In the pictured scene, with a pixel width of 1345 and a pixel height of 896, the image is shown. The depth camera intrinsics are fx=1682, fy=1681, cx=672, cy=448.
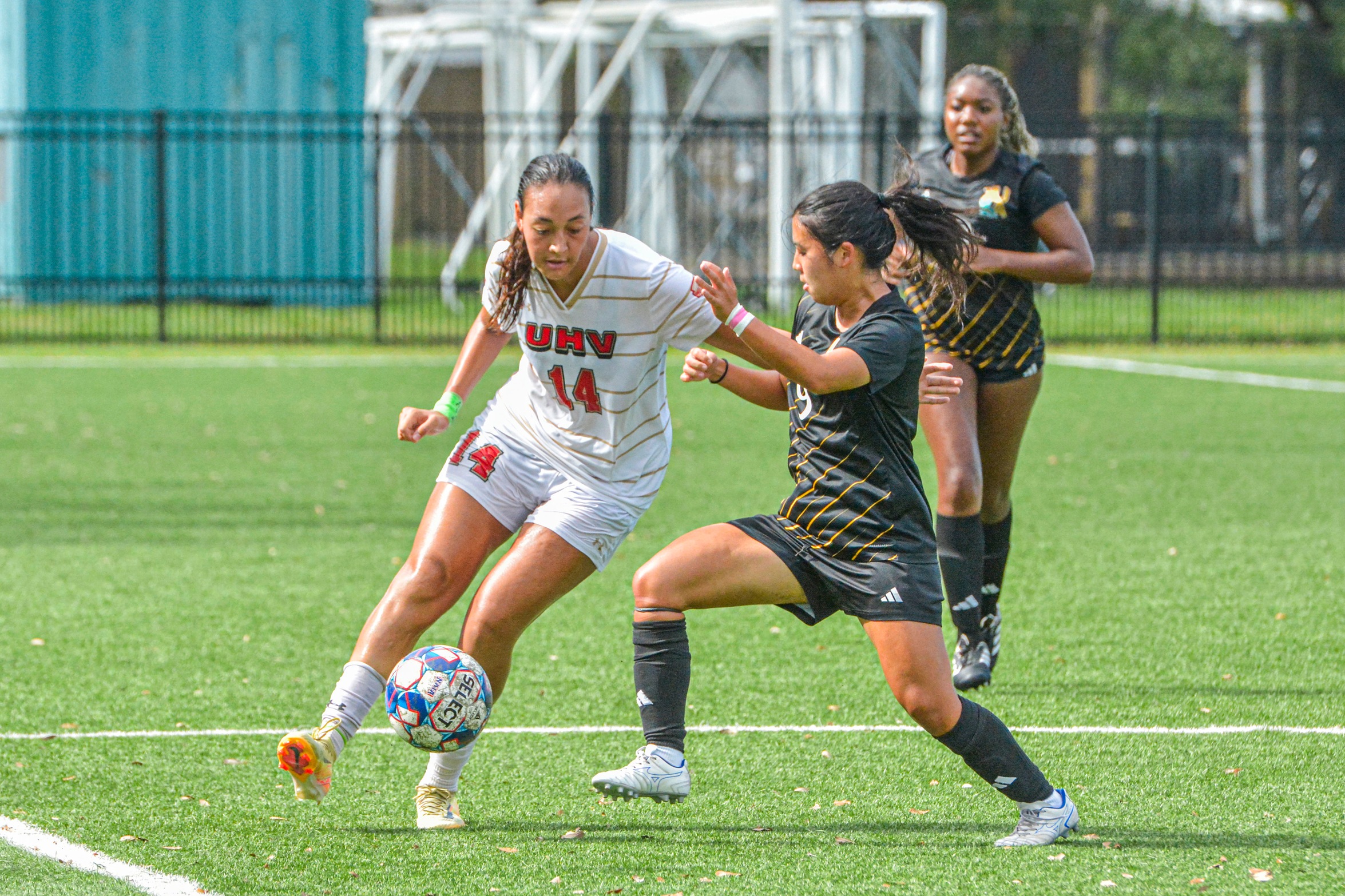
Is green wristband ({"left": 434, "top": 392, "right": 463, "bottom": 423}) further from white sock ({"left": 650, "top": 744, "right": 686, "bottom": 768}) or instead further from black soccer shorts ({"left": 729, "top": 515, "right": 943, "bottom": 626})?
white sock ({"left": 650, "top": 744, "right": 686, "bottom": 768})

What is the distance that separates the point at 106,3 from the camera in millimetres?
23172

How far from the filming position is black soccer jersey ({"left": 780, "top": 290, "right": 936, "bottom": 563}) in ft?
14.0

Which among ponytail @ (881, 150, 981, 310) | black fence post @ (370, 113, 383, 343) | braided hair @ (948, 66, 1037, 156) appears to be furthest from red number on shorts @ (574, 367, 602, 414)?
black fence post @ (370, 113, 383, 343)

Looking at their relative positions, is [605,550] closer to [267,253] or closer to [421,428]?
[421,428]

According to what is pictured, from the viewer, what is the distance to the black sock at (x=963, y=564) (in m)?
5.94

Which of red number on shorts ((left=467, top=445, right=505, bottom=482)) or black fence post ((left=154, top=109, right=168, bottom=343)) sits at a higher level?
black fence post ((left=154, top=109, right=168, bottom=343))

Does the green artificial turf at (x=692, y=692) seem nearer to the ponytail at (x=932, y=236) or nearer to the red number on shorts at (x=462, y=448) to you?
the red number on shorts at (x=462, y=448)

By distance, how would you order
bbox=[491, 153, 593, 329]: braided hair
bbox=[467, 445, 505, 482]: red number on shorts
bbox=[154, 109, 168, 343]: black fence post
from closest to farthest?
bbox=[491, 153, 593, 329]: braided hair → bbox=[467, 445, 505, 482]: red number on shorts → bbox=[154, 109, 168, 343]: black fence post

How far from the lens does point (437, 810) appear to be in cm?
452

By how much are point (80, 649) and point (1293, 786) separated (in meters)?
4.39

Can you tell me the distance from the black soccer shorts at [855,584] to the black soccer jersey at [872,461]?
0.02 m

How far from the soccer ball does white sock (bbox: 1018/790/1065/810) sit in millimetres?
1413

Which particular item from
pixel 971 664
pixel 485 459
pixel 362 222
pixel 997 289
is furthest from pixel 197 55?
pixel 485 459

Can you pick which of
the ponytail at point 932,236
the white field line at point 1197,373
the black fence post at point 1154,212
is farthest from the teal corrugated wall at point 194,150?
Answer: the ponytail at point 932,236
